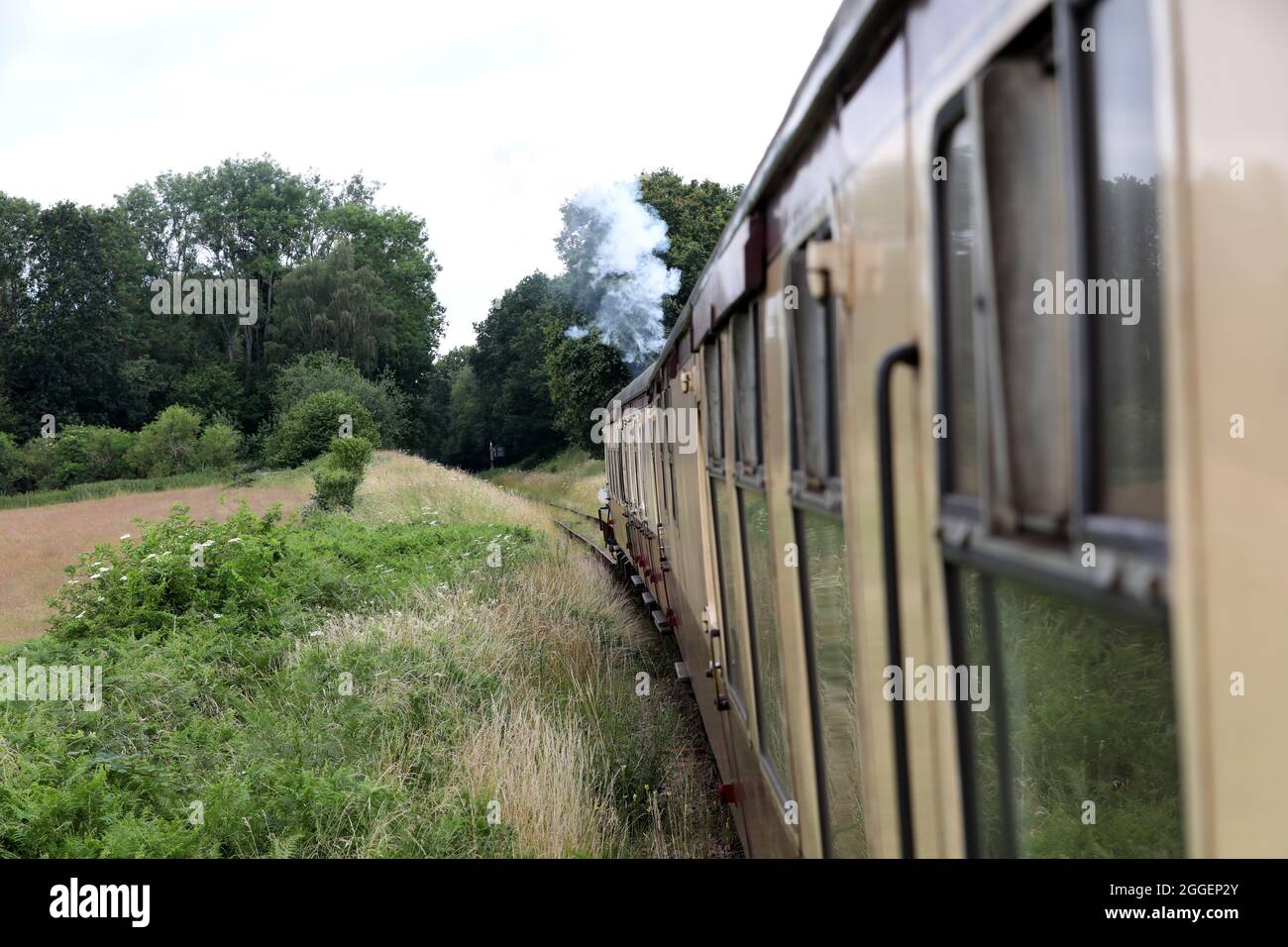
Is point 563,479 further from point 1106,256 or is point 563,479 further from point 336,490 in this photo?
point 1106,256

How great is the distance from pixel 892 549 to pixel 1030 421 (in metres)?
0.41

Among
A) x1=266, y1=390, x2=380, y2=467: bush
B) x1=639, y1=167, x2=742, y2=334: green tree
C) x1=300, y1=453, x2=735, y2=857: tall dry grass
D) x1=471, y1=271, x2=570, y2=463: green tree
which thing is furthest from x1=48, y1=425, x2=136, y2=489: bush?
x1=300, y1=453, x2=735, y2=857: tall dry grass

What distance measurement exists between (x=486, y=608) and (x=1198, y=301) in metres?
8.57

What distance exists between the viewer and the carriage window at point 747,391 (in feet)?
9.89

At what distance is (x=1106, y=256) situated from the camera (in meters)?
1.22

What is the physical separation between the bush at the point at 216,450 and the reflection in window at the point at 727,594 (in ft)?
119

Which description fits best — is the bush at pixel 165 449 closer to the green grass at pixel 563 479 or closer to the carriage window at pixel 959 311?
the green grass at pixel 563 479

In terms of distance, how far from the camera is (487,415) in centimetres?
5584

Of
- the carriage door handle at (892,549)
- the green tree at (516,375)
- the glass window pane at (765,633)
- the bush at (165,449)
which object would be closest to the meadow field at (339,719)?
the glass window pane at (765,633)

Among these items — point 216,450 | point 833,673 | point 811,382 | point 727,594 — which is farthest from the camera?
point 216,450

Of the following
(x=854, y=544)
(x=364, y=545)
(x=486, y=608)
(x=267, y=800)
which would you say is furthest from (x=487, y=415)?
(x=854, y=544)

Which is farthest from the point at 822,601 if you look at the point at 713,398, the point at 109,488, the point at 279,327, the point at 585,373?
the point at 279,327

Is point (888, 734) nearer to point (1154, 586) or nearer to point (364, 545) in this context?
point (1154, 586)

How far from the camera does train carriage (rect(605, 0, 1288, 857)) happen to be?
910 millimetres
